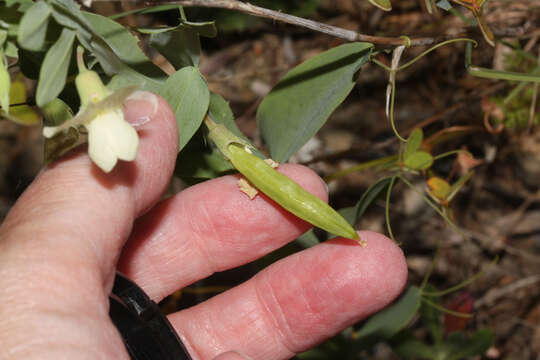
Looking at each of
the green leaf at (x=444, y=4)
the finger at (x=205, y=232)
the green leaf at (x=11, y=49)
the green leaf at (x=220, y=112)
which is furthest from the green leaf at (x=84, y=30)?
the green leaf at (x=444, y=4)

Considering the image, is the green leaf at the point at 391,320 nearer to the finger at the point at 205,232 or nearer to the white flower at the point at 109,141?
the finger at the point at 205,232

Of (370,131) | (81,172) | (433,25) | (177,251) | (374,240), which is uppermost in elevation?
(81,172)

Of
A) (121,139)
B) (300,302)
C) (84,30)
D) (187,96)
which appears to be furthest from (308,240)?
(84,30)

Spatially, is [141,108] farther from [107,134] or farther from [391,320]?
[391,320]

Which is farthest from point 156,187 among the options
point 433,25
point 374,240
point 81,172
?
point 433,25

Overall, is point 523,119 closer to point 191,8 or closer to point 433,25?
point 433,25
